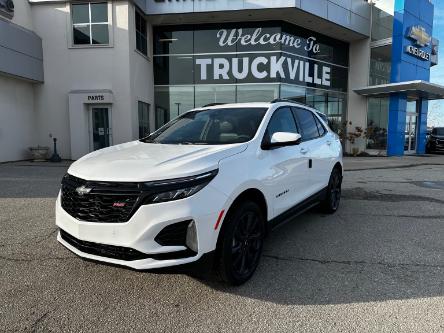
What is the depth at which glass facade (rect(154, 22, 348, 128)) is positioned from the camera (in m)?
18.7

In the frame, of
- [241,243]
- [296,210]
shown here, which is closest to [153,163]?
[241,243]

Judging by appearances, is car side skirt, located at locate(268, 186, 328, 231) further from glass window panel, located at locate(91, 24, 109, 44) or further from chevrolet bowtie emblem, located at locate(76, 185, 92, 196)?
glass window panel, located at locate(91, 24, 109, 44)

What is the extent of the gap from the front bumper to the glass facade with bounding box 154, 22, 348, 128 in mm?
15996

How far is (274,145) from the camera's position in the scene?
4.02 meters

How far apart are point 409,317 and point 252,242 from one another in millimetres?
1494

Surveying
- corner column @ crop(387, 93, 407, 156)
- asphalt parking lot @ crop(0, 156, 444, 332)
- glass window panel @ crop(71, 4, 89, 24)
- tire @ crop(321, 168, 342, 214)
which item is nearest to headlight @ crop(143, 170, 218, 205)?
asphalt parking lot @ crop(0, 156, 444, 332)

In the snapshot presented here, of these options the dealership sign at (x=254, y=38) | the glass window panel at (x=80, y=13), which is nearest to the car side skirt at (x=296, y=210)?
the dealership sign at (x=254, y=38)

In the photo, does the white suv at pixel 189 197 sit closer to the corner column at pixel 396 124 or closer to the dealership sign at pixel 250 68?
the dealership sign at pixel 250 68

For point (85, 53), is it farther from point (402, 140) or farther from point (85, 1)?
point (402, 140)

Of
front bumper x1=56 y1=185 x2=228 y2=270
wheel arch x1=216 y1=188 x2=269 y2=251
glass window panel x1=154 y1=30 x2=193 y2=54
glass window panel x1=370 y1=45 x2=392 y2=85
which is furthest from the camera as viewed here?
glass window panel x1=370 y1=45 x2=392 y2=85

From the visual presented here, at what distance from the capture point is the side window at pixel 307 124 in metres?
5.28

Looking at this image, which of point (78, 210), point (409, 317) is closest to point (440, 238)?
point (409, 317)

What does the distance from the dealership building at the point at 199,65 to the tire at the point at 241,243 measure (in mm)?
13486

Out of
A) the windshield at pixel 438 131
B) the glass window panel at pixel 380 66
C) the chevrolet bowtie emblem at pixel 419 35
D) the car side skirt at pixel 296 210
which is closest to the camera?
the car side skirt at pixel 296 210
